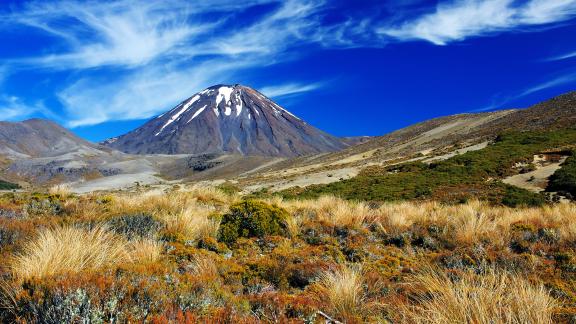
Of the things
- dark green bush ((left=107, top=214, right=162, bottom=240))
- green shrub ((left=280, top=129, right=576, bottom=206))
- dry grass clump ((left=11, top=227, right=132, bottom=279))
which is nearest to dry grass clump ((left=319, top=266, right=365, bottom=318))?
dry grass clump ((left=11, top=227, right=132, bottom=279))

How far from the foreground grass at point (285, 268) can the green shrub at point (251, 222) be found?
0.03 m

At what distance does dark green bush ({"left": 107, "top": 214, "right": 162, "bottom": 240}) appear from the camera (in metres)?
8.05

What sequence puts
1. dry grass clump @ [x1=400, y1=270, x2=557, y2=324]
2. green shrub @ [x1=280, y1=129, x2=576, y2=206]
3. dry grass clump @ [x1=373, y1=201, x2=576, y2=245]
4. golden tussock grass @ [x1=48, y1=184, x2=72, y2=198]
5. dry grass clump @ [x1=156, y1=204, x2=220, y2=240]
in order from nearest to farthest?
dry grass clump @ [x1=400, y1=270, x2=557, y2=324]
dry grass clump @ [x1=373, y1=201, x2=576, y2=245]
dry grass clump @ [x1=156, y1=204, x2=220, y2=240]
golden tussock grass @ [x1=48, y1=184, x2=72, y2=198]
green shrub @ [x1=280, y1=129, x2=576, y2=206]

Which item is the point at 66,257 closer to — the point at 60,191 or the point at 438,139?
the point at 60,191

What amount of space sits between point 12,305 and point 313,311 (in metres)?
2.91

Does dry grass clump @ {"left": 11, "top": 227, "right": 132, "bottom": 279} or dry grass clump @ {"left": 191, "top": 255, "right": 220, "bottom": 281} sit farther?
dry grass clump @ {"left": 191, "top": 255, "right": 220, "bottom": 281}

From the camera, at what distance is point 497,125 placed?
2162 inches

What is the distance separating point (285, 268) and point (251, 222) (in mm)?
3373

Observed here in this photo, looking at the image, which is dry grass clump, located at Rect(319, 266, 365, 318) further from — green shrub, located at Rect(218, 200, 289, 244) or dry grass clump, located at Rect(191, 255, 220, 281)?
green shrub, located at Rect(218, 200, 289, 244)

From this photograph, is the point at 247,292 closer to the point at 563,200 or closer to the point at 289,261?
the point at 289,261

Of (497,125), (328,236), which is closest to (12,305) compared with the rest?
(328,236)

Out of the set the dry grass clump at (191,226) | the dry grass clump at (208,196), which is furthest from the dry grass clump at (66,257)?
the dry grass clump at (208,196)

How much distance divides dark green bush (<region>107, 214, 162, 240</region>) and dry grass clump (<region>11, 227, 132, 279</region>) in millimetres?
1766

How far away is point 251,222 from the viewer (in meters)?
9.47
